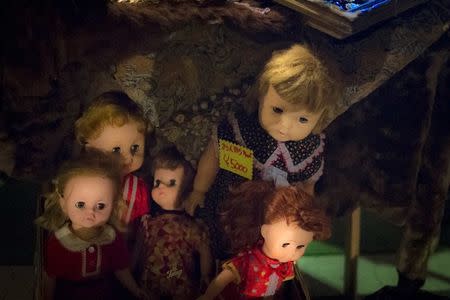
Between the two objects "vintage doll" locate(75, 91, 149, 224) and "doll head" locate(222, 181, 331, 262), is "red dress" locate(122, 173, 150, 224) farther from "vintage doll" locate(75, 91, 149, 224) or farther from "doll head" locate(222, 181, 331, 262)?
"doll head" locate(222, 181, 331, 262)

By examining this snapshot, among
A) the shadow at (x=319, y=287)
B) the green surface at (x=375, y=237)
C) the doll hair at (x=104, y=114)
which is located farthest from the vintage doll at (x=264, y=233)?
the green surface at (x=375, y=237)

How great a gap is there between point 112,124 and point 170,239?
34 cm

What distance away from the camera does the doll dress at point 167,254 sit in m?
1.47

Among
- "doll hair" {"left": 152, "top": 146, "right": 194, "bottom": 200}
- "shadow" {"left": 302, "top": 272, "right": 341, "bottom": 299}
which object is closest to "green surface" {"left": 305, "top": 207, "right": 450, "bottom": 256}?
"shadow" {"left": 302, "top": 272, "right": 341, "bottom": 299}

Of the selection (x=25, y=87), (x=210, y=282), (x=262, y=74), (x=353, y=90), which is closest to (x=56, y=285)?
(x=210, y=282)

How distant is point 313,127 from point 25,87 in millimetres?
677

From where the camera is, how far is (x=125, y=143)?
1.37 m

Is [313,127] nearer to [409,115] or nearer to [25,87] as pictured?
[409,115]

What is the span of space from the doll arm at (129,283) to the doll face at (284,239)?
347 mm

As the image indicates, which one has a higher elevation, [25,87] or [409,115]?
[25,87]

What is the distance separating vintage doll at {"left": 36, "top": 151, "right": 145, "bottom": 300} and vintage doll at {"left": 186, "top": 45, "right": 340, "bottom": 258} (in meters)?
0.23

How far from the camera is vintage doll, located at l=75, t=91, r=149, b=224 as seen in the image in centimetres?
133

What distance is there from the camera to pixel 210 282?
58.3 inches

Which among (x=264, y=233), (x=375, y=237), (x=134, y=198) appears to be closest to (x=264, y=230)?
(x=264, y=233)
